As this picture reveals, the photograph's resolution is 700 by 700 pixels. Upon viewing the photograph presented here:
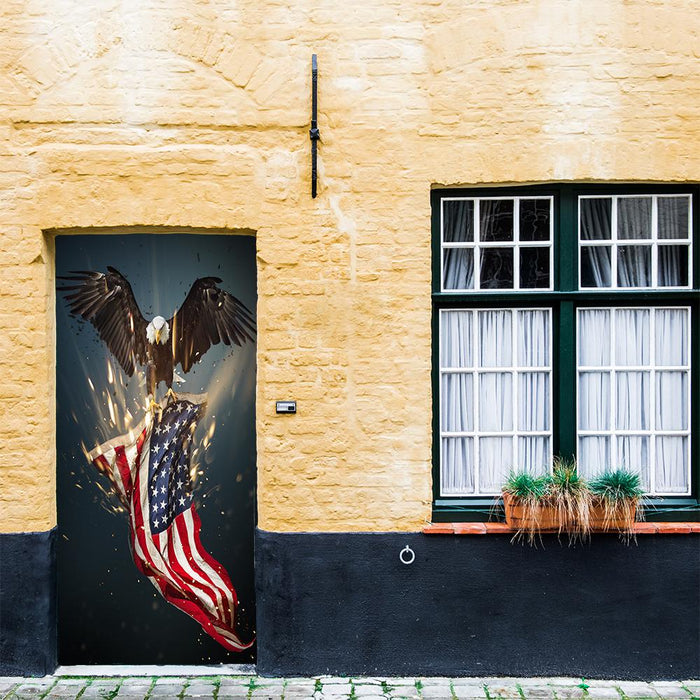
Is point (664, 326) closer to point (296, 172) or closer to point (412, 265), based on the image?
point (412, 265)

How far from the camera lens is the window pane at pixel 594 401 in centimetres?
544

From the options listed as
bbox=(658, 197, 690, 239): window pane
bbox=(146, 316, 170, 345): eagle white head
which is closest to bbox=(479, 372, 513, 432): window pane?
bbox=(658, 197, 690, 239): window pane

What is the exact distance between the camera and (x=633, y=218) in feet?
17.7

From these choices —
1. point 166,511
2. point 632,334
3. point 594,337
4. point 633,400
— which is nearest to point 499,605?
point 633,400

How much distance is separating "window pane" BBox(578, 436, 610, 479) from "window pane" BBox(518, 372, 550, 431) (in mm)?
280

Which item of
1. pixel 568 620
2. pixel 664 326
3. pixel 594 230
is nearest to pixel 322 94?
pixel 594 230

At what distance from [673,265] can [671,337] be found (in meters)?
0.48

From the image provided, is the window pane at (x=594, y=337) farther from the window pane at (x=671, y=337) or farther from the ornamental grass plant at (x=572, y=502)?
the ornamental grass plant at (x=572, y=502)

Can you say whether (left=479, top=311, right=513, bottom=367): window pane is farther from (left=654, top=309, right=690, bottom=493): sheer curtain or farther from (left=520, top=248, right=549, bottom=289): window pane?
(left=654, top=309, right=690, bottom=493): sheer curtain

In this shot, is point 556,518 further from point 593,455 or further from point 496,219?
point 496,219

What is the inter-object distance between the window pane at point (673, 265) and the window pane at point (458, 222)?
4.17ft

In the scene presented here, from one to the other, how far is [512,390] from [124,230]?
278 centimetres

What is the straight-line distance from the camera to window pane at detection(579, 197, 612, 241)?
5.41m

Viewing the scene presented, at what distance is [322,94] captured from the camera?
5219 mm
